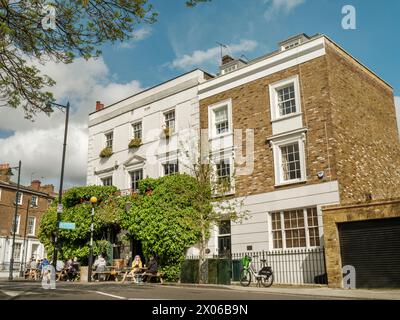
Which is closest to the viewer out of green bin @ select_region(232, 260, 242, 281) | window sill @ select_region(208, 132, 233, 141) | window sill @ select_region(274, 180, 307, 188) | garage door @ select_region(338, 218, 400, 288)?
garage door @ select_region(338, 218, 400, 288)

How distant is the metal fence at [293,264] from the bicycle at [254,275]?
744mm

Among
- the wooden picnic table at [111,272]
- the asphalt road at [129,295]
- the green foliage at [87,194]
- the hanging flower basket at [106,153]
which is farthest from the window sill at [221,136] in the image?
the asphalt road at [129,295]

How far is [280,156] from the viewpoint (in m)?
21.3

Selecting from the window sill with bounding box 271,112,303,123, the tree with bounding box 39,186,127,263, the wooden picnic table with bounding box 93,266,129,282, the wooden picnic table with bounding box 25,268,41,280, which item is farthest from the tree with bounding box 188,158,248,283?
the wooden picnic table with bounding box 25,268,41,280

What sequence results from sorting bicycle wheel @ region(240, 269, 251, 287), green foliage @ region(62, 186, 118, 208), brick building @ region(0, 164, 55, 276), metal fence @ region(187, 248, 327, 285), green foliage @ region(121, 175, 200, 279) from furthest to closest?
brick building @ region(0, 164, 55, 276) < green foliage @ region(62, 186, 118, 208) < green foliage @ region(121, 175, 200, 279) < bicycle wheel @ region(240, 269, 251, 287) < metal fence @ region(187, 248, 327, 285)

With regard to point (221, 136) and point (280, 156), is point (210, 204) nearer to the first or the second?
point (280, 156)

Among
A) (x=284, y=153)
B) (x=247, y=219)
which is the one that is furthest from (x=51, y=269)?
(x=284, y=153)

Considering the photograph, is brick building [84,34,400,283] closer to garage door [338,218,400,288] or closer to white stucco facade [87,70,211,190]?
white stucco facade [87,70,211,190]

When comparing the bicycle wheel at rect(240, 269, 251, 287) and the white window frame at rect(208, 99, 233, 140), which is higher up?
the white window frame at rect(208, 99, 233, 140)

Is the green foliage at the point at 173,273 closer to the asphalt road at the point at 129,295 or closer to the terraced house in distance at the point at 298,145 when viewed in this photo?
the terraced house in distance at the point at 298,145

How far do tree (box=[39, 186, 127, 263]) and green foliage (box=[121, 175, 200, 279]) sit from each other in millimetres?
2364

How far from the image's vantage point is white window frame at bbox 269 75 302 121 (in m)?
21.2

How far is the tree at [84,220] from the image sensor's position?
25266 millimetres
